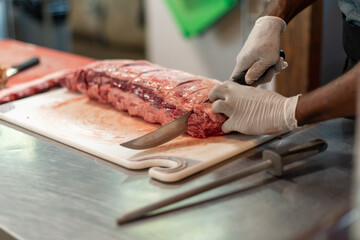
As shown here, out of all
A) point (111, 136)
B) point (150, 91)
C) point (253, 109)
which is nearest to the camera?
point (253, 109)

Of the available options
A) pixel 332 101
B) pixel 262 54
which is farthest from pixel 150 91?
pixel 332 101

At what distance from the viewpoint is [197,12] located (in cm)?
425

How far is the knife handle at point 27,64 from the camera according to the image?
289 centimetres

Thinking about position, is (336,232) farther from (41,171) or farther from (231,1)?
(231,1)

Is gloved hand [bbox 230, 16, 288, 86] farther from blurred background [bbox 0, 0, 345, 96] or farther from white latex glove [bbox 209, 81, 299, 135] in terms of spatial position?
blurred background [bbox 0, 0, 345, 96]

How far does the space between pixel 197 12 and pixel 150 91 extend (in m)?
2.33

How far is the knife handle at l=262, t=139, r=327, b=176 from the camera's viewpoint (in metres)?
1.54

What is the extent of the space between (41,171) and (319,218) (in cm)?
93

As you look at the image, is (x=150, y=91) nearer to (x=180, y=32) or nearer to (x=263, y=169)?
(x=263, y=169)

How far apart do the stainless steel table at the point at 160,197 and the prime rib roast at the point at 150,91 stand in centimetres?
24

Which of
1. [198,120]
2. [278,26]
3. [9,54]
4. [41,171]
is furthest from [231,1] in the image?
[41,171]

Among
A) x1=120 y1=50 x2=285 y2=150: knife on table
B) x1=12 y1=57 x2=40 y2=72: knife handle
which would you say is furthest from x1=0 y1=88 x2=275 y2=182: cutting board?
x1=12 y1=57 x2=40 y2=72: knife handle

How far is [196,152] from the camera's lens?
1721 millimetres

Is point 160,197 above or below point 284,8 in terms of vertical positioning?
below
